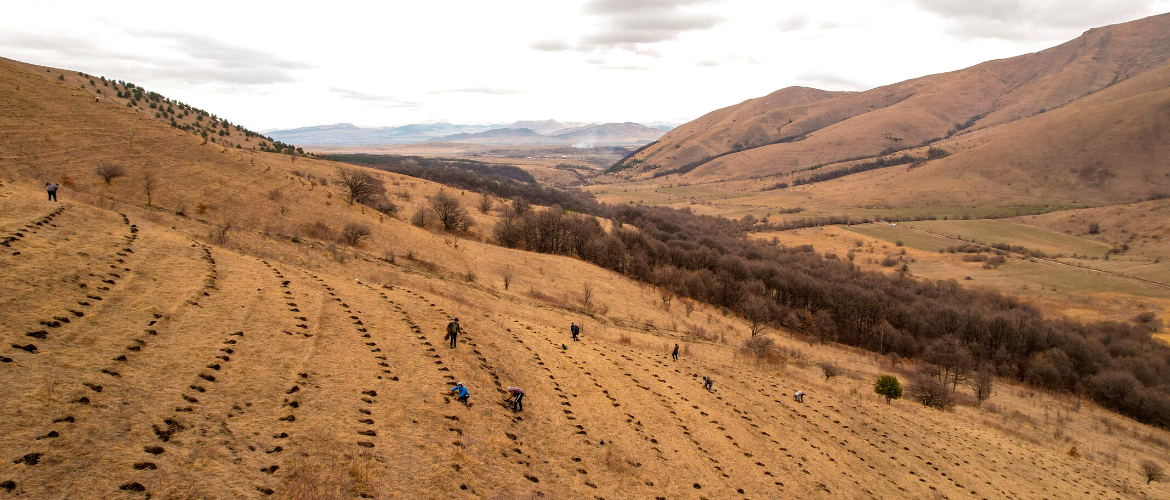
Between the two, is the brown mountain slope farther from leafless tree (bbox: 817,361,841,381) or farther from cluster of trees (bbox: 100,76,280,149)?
cluster of trees (bbox: 100,76,280,149)

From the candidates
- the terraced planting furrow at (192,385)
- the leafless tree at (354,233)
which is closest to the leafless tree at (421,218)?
the leafless tree at (354,233)

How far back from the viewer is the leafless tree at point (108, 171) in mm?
31438

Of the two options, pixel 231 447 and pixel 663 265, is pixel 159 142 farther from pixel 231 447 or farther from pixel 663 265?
pixel 663 265

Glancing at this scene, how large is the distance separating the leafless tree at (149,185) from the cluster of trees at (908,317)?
37.4 metres

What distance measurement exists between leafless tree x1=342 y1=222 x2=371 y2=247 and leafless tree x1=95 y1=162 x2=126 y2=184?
1466 cm

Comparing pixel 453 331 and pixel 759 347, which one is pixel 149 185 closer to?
pixel 453 331

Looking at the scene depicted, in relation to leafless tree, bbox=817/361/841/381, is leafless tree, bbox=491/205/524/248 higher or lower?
higher

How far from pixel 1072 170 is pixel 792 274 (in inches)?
6307

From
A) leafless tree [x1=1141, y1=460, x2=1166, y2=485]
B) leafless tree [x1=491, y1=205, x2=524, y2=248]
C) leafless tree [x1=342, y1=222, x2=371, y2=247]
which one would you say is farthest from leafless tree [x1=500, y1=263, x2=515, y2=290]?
leafless tree [x1=1141, y1=460, x2=1166, y2=485]

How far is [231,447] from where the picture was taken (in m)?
10.0

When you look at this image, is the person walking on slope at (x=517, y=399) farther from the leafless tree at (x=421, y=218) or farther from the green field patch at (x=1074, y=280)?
the green field patch at (x=1074, y=280)

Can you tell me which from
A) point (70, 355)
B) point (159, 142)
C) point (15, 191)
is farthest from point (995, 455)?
point (159, 142)

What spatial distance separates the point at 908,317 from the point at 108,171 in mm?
83438

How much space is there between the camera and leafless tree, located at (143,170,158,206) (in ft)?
104
